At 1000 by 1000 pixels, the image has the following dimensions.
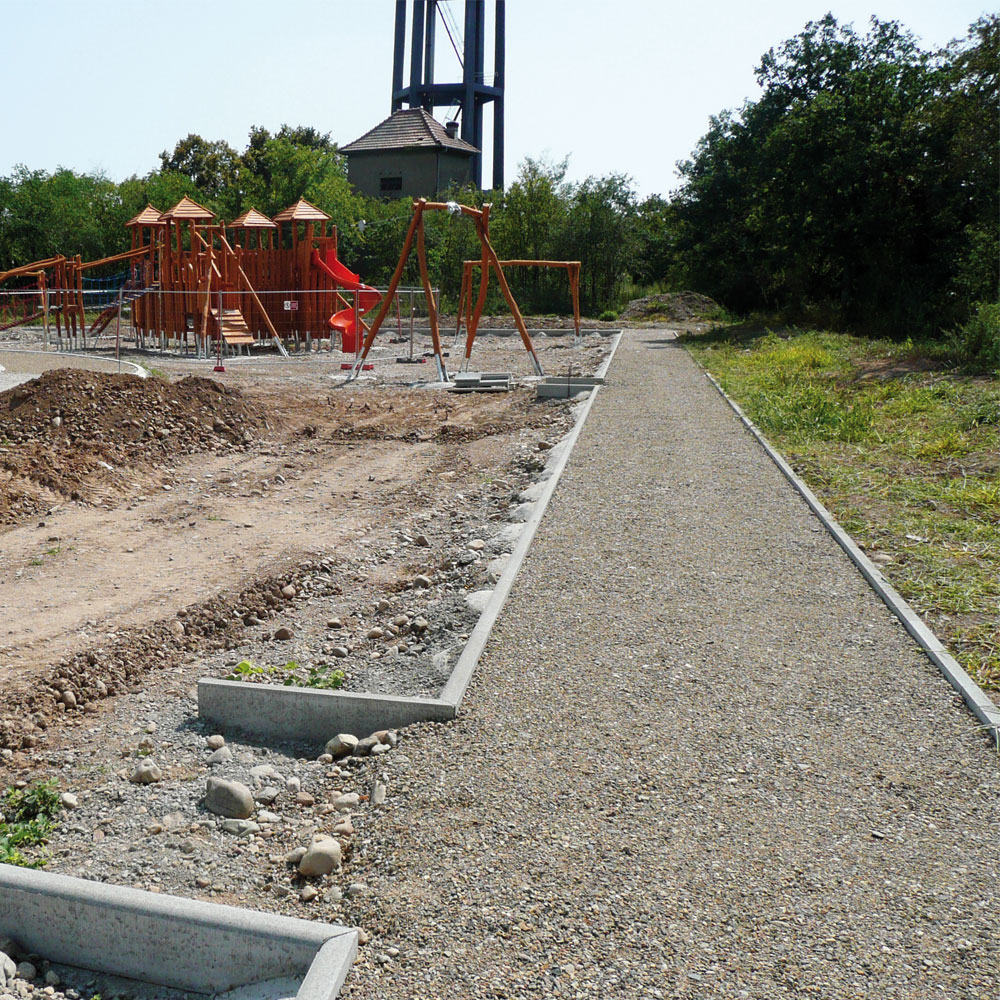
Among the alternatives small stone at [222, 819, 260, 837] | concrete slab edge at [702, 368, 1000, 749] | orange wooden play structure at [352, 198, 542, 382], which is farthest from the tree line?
small stone at [222, 819, 260, 837]

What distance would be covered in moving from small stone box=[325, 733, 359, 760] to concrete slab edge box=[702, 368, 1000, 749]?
2804 mm

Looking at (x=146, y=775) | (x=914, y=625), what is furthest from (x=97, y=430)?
(x=914, y=625)

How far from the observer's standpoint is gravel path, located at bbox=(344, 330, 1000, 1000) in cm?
286

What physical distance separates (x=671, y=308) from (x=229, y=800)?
4108 cm

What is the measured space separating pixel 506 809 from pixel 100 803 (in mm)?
1724

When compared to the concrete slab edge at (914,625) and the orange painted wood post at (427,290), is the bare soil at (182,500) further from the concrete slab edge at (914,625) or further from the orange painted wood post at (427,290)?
the concrete slab edge at (914,625)

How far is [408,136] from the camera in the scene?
5597cm

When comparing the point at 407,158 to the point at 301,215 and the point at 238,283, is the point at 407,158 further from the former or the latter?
the point at 238,283

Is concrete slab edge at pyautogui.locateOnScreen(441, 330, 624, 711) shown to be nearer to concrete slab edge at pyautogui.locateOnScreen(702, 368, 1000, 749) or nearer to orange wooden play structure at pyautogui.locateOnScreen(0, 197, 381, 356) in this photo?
concrete slab edge at pyautogui.locateOnScreen(702, 368, 1000, 749)

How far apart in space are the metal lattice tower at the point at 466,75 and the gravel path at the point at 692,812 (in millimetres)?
57509

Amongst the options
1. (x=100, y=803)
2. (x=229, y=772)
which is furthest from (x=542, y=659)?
(x=100, y=803)

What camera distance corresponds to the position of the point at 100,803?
407 cm

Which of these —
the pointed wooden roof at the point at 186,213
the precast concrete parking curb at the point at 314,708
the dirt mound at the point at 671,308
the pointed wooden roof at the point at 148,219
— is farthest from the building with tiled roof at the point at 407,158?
the precast concrete parking curb at the point at 314,708

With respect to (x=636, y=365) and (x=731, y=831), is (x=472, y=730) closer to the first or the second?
(x=731, y=831)
